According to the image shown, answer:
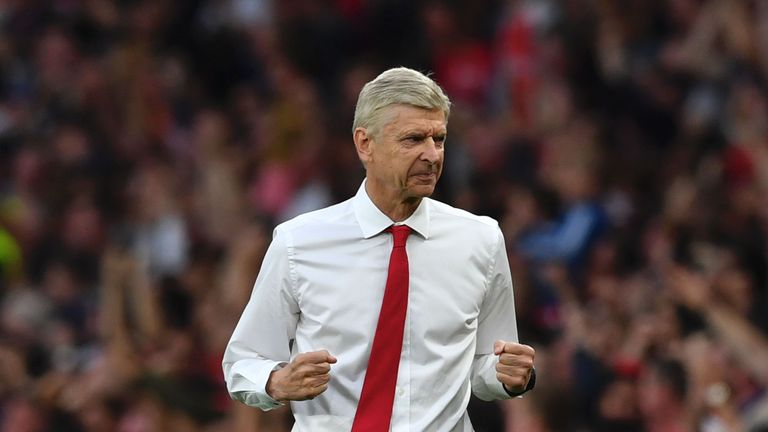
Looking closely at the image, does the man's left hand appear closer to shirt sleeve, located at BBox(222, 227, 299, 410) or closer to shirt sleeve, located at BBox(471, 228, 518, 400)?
shirt sleeve, located at BBox(471, 228, 518, 400)

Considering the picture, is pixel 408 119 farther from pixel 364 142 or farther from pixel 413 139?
pixel 364 142

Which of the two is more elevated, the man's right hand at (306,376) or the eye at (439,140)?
the eye at (439,140)

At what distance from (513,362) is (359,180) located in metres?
5.64

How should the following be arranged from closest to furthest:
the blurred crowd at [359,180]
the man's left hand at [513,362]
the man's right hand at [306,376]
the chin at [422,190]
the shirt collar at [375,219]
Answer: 1. the man's right hand at [306,376]
2. the man's left hand at [513,362]
3. the chin at [422,190]
4. the shirt collar at [375,219]
5. the blurred crowd at [359,180]

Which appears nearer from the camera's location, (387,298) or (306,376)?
(306,376)

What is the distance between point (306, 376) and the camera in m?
4.43

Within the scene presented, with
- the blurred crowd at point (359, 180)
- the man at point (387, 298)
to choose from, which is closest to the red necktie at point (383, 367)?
the man at point (387, 298)

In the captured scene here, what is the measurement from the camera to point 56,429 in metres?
9.16

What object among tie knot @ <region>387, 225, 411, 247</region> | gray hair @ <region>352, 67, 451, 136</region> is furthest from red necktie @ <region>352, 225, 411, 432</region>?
gray hair @ <region>352, 67, 451, 136</region>

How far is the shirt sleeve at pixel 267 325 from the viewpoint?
4.72m

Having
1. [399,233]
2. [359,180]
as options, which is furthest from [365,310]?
[359,180]

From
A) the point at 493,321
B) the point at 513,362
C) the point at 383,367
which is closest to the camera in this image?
the point at 513,362

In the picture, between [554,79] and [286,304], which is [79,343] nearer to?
[554,79]

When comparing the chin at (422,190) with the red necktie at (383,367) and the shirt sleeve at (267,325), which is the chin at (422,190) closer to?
the red necktie at (383,367)
